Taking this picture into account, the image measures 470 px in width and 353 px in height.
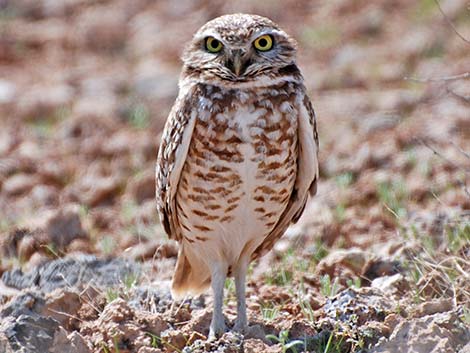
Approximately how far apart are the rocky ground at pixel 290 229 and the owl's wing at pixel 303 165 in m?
0.45

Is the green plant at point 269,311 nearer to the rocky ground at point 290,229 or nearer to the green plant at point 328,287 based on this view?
the rocky ground at point 290,229

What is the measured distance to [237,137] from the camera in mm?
5625

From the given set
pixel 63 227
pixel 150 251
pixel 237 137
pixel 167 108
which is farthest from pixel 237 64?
pixel 167 108

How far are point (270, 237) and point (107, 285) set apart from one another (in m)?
1.02

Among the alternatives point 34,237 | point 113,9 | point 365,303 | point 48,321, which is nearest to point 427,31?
point 113,9

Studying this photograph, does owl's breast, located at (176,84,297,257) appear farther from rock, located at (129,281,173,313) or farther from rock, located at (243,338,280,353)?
rock, located at (243,338,280,353)

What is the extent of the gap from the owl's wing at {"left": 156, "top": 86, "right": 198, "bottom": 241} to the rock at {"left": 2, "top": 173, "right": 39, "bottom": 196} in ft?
10.7

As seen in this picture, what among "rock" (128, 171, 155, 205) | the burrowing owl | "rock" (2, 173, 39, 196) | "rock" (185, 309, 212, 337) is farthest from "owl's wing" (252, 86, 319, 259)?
"rock" (2, 173, 39, 196)

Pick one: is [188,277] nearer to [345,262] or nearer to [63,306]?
[63,306]

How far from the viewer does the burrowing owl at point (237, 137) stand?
565cm

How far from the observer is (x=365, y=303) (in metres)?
5.76

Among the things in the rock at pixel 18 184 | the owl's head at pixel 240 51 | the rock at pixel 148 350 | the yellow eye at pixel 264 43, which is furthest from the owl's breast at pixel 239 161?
the rock at pixel 18 184

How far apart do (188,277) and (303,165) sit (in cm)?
97

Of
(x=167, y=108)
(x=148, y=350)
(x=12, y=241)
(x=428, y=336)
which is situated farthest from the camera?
(x=167, y=108)
